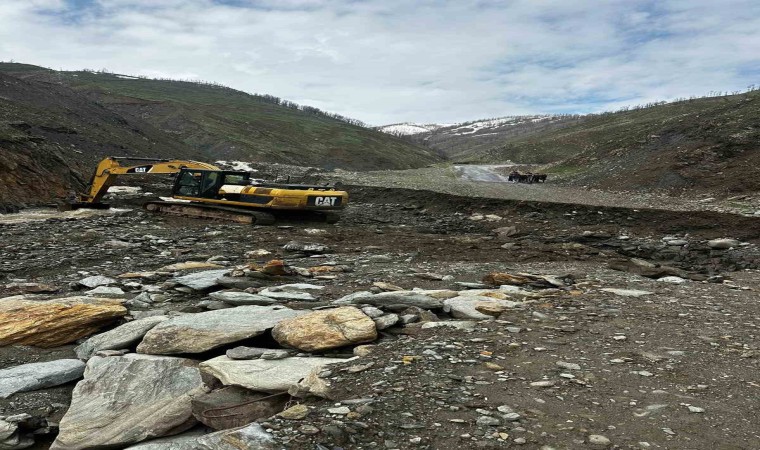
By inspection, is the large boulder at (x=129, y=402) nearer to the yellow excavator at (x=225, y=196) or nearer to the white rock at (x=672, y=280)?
the white rock at (x=672, y=280)

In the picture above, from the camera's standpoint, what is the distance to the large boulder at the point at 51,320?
19.1 feet

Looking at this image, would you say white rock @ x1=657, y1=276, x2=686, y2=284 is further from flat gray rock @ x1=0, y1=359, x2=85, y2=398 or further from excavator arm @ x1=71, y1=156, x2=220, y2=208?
excavator arm @ x1=71, y1=156, x2=220, y2=208

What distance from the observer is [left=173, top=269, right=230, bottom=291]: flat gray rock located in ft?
24.9

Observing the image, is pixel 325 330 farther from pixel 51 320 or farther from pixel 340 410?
pixel 51 320

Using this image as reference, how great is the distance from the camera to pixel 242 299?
21.7 ft

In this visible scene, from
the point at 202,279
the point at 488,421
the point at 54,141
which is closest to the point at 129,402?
the point at 488,421

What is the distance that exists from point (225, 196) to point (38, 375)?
39.6ft

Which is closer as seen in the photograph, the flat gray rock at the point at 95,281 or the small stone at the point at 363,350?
the small stone at the point at 363,350

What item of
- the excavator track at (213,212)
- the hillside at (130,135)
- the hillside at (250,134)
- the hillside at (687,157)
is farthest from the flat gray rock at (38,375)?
the hillside at (250,134)

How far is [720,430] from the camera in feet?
11.2

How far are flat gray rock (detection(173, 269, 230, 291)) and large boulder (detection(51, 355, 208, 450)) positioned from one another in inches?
101

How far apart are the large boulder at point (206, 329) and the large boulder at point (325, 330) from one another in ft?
0.98

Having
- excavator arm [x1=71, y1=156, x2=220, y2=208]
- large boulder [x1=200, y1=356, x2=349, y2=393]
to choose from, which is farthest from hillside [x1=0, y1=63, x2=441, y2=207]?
large boulder [x1=200, y1=356, x2=349, y2=393]

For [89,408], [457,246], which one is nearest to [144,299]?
[89,408]
